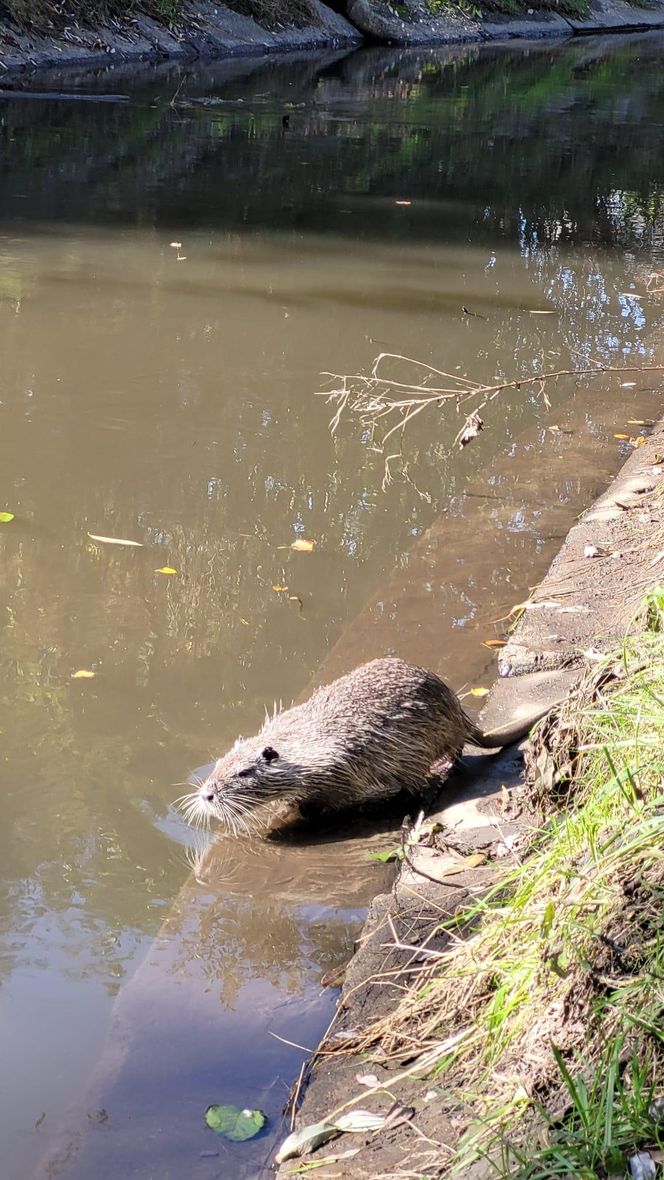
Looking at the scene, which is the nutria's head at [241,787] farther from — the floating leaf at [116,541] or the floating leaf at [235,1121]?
the floating leaf at [116,541]

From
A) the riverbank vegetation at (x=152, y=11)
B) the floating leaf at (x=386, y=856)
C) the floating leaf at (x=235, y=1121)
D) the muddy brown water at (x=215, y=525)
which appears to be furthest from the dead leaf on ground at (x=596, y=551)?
the riverbank vegetation at (x=152, y=11)

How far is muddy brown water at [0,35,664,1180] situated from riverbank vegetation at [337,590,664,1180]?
50 cm

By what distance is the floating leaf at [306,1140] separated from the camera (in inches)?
115

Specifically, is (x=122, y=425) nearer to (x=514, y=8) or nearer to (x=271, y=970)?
(x=271, y=970)

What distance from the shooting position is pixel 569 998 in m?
2.78

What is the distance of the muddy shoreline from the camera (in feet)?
76.5

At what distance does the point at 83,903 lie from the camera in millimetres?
3900

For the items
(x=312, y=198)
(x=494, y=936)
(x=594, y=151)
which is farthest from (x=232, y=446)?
(x=594, y=151)

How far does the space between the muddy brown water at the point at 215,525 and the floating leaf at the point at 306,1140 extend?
0.37 feet

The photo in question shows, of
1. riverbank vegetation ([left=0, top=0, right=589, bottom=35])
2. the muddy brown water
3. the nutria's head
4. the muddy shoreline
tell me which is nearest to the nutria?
the nutria's head

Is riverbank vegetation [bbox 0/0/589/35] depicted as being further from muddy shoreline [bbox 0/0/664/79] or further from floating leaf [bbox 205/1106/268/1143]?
floating leaf [bbox 205/1106/268/1143]

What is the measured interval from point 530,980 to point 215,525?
378 cm

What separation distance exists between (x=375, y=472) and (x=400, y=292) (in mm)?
3780

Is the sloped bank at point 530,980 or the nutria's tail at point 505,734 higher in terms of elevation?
the sloped bank at point 530,980
